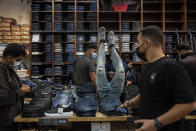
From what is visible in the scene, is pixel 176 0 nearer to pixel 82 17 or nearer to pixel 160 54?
pixel 82 17

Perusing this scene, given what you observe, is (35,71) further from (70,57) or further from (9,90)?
(9,90)

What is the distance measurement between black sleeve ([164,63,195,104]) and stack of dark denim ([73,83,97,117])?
80 centimetres

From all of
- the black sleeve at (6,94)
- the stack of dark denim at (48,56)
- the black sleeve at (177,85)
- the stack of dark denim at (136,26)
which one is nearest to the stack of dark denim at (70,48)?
the stack of dark denim at (48,56)

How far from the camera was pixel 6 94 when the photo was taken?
6.27 feet

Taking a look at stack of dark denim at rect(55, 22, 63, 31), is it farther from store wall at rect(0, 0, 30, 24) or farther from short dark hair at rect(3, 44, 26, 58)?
short dark hair at rect(3, 44, 26, 58)

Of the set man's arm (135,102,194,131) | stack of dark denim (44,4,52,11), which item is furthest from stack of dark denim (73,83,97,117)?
stack of dark denim (44,4,52,11)

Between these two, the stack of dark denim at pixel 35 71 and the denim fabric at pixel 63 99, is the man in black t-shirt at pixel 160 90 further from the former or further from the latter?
the stack of dark denim at pixel 35 71

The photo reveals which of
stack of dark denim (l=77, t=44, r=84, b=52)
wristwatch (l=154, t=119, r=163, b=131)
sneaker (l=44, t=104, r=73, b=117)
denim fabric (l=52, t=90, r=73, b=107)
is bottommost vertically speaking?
sneaker (l=44, t=104, r=73, b=117)

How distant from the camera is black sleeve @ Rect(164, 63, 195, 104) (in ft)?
3.73

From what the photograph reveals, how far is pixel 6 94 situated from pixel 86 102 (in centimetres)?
75

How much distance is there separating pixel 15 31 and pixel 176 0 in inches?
200

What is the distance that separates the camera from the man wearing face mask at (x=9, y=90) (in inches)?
75.4

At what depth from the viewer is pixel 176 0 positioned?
6.58 m

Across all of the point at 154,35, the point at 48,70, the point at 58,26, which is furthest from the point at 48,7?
the point at 154,35
